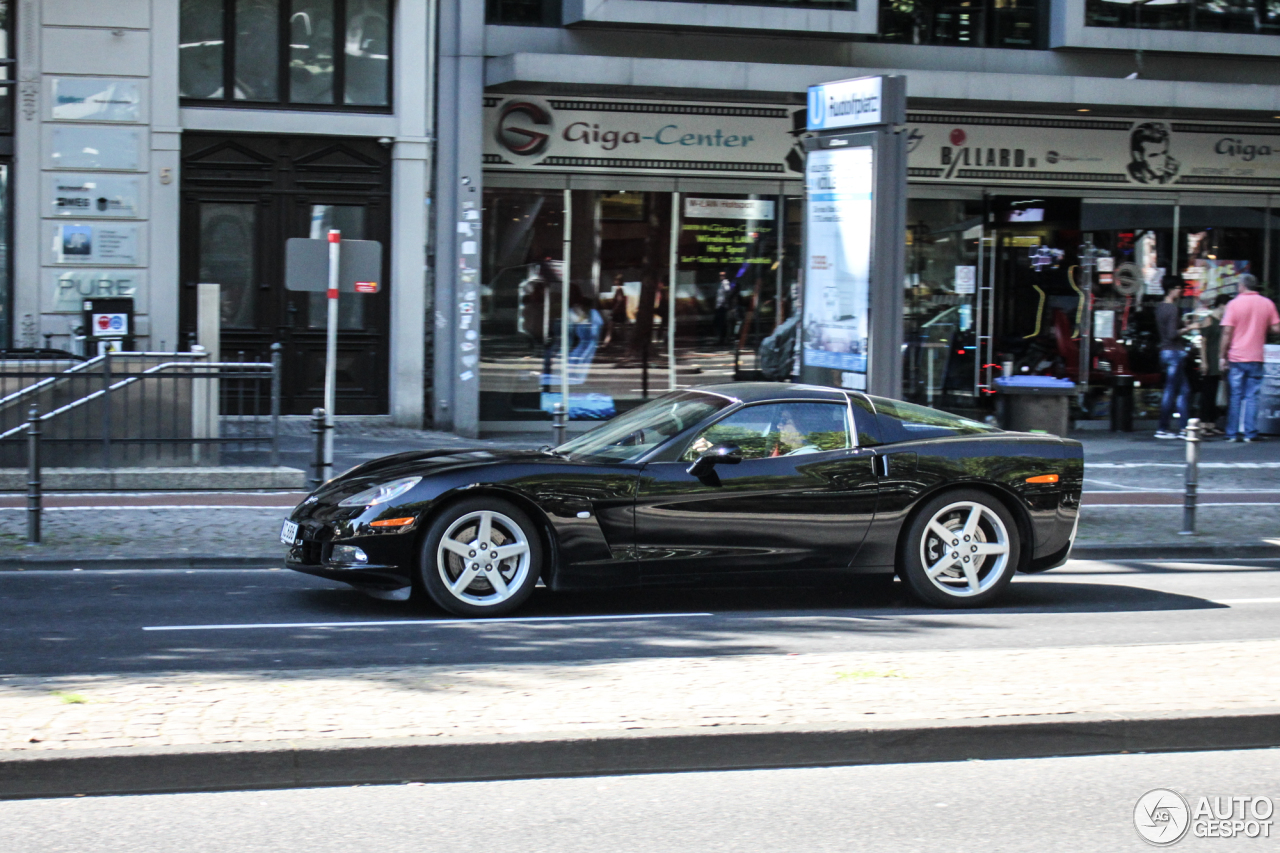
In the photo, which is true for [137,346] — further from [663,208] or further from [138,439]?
[663,208]

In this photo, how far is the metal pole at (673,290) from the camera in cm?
1828

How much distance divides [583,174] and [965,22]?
5.45 metres

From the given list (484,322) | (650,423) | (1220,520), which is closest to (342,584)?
(650,423)

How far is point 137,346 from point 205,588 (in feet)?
27.4

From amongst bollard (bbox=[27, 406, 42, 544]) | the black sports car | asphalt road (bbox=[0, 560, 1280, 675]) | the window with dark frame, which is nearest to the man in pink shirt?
asphalt road (bbox=[0, 560, 1280, 675])

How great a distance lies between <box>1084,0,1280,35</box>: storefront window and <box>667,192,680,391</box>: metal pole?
585 centimetres

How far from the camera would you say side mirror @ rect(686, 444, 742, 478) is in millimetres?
8133

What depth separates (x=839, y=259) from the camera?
12.4 m

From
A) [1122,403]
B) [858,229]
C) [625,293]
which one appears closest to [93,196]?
[625,293]

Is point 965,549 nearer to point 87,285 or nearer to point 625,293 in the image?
point 625,293

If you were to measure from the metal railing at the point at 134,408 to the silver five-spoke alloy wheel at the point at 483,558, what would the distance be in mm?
5125

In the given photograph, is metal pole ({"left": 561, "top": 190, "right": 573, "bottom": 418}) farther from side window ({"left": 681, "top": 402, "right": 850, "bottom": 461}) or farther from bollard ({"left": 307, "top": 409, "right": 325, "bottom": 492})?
side window ({"left": 681, "top": 402, "right": 850, "bottom": 461})

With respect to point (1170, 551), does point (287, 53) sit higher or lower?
higher

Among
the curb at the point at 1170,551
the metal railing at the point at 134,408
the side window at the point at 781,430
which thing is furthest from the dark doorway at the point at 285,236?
the side window at the point at 781,430
